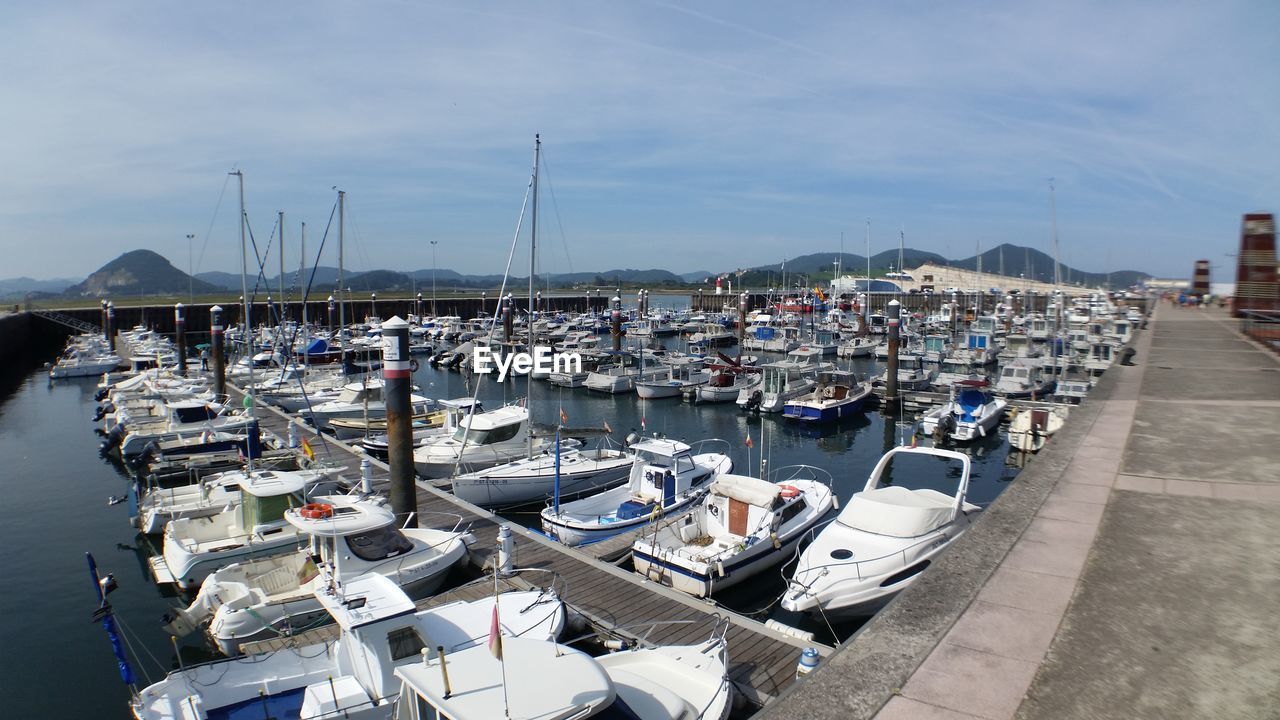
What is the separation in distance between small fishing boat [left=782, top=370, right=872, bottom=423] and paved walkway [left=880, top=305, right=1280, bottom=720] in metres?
23.8

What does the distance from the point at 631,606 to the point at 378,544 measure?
4718 mm

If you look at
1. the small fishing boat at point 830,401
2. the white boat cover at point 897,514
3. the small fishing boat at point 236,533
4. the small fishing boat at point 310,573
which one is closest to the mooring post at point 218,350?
the small fishing boat at point 236,533

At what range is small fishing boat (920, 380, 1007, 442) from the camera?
29.4 m

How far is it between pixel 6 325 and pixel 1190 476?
79.7m

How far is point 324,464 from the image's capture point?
2072 centimetres

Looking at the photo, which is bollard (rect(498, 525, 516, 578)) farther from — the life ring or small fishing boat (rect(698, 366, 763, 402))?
small fishing boat (rect(698, 366, 763, 402))

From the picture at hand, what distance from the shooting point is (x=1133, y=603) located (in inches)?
211

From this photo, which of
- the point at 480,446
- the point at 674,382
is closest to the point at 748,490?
the point at 480,446

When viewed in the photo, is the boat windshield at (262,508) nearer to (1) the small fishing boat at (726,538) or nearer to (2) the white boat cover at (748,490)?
(1) the small fishing boat at (726,538)

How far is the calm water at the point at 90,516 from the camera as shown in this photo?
40.2 feet

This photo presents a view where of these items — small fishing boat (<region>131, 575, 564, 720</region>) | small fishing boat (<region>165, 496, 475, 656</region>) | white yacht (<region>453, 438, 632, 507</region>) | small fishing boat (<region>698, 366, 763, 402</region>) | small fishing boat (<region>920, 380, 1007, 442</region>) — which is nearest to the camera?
small fishing boat (<region>131, 575, 564, 720</region>)

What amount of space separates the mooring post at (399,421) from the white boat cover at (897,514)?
9259mm

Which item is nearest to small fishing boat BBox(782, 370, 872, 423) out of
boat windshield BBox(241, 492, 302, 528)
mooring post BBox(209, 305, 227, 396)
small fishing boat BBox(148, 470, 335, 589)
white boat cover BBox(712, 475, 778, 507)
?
white boat cover BBox(712, 475, 778, 507)

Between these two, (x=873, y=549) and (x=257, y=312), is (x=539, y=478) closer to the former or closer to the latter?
(x=873, y=549)
